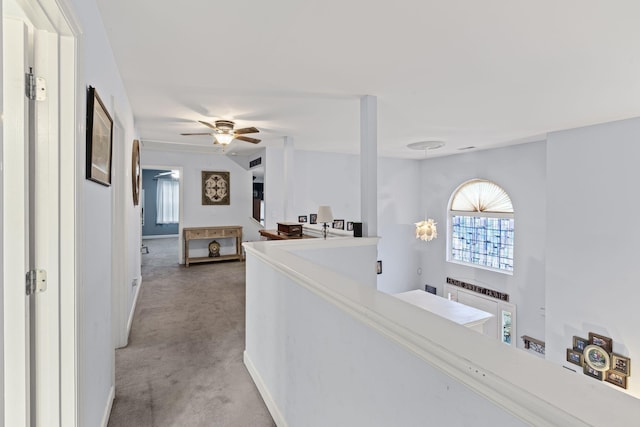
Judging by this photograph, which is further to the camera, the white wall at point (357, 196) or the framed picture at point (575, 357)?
the white wall at point (357, 196)

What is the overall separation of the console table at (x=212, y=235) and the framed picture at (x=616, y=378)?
6.03 metres

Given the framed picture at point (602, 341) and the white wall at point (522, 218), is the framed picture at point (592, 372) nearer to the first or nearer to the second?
the framed picture at point (602, 341)

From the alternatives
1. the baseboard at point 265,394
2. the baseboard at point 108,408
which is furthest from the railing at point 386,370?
the baseboard at point 108,408

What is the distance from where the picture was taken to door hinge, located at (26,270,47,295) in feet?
3.66

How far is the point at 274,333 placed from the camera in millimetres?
1926

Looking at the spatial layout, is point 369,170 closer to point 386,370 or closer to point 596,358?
point 386,370

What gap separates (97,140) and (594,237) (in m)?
5.24

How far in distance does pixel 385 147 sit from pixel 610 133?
3147 mm

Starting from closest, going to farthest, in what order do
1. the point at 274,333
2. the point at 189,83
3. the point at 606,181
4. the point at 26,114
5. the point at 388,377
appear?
the point at 388,377 → the point at 26,114 → the point at 274,333 → the point at 189,83 → the point at 606,181

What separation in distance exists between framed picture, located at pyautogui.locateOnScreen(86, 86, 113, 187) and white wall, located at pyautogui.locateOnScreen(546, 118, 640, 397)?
5.22 m

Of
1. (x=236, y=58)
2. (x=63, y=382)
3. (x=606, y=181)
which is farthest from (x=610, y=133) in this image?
(x=63, y=382)

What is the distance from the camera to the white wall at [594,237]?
3.65m

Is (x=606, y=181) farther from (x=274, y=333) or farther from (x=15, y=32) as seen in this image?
(x=15, y=32)

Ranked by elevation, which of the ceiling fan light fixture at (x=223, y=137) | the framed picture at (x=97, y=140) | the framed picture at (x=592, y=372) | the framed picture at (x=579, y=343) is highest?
the ceiling fan light fixture at (x=223, y=137)
